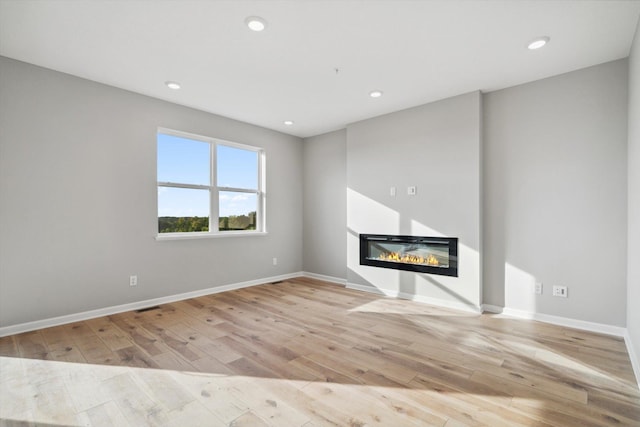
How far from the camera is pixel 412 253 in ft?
13.5

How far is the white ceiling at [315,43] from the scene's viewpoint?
2174mm

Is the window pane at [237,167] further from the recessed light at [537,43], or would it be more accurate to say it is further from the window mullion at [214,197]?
the recessed light at [537,43]

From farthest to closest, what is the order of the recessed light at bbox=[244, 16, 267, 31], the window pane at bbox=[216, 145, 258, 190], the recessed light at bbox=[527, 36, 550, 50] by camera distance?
the window pane at bbox=[216, 145, 258, 190]
the recessed light at bbox=[527, 36, 550, 50]
the recessed light at bbox=[244, 16, 267, 31]

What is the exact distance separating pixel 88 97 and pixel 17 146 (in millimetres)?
841

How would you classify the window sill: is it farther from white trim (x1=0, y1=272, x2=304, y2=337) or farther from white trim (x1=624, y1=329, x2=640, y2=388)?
white trim (x1=624, y1=329, x2=640, y2=388)

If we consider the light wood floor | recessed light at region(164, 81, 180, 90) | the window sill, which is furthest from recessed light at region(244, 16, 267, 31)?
the window sill

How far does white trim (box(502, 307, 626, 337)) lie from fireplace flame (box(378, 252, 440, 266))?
0.95 metres

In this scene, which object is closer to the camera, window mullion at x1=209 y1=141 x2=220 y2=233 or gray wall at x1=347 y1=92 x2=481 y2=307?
gray wall at x1=347 y1=92 x2=481 y2=307

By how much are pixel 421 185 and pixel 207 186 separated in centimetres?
303

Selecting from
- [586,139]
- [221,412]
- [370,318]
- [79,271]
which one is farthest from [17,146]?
[586,139]

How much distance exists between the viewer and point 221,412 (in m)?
1.73

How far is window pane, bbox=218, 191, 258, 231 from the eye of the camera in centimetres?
462

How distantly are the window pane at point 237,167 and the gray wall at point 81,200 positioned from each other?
A: 406mm

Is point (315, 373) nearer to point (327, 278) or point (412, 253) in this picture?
point (412, 253)
